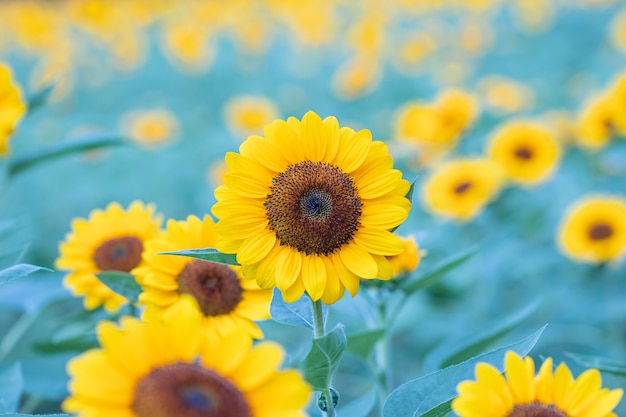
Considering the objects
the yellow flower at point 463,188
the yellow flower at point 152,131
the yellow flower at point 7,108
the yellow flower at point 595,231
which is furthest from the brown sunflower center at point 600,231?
the yellow flower at point 152,131

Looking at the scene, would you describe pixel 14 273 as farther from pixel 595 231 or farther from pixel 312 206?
pixel 595 231

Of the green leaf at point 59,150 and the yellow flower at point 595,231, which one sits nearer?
the green leaf at point 59,150

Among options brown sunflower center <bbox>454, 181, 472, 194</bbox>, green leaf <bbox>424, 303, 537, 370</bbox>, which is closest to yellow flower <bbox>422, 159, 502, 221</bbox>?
brown sunflower center <bbox>454, 181, 472, 194</bbox>

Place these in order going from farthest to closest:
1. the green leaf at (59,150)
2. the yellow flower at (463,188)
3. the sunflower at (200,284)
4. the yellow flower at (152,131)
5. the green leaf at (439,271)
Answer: the yellow flower at (152,131), the yellow flower at (463,188), the green leaf at (59,150), the green leaf at (439,271), the sunflower at (200,284)

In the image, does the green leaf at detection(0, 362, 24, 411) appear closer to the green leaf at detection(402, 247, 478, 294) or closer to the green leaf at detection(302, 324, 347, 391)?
the green leaf at detection(302, 324, 347, 391)

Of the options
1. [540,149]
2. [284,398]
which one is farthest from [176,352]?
[540,149]

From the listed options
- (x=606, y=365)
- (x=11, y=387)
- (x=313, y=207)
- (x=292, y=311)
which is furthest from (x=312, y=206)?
(x=11, y=387)

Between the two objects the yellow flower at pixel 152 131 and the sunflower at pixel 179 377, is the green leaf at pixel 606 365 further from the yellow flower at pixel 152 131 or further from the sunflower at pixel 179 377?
the yellow flower at pixel 152 131
